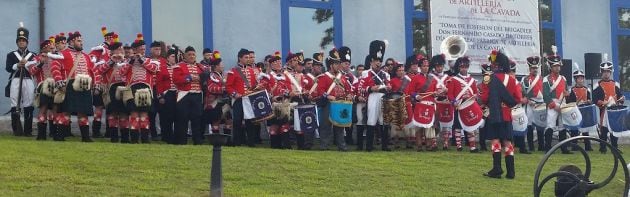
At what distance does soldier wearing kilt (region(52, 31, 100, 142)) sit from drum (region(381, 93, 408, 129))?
4.82 meters

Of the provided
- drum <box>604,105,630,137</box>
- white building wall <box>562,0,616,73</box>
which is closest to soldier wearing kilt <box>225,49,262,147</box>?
drum <box>604,105,630,137</box>

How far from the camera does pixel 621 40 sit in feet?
73.3

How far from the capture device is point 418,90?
15523 millimetres

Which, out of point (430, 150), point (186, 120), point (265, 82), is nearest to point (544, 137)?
point (430, 150)

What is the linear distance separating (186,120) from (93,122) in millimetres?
1792

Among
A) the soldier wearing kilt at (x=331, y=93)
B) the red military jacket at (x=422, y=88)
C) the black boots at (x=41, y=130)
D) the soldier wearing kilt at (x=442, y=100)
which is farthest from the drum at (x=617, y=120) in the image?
the black boots at (x=41, y=130)

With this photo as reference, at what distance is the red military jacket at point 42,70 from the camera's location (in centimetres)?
1365

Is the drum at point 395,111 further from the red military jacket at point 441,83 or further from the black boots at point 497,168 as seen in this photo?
the black boots at point 497,168

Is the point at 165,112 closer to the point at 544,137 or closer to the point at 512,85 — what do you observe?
the point at 512,85

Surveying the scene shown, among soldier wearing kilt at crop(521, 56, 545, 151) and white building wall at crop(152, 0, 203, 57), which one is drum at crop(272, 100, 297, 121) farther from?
soldier wearing kilt at crop(521, 56, 545, 151)

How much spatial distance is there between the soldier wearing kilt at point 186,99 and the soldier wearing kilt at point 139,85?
49cm

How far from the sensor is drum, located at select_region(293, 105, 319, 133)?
14812mm

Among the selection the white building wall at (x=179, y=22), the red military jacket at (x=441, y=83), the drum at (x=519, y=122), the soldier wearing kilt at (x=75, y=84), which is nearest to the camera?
the soldier wearing kilt at (x=75, y=84)

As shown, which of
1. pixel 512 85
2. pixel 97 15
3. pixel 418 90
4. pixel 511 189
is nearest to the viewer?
pixel 511 189
